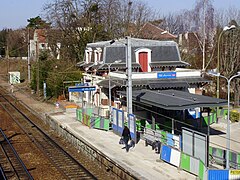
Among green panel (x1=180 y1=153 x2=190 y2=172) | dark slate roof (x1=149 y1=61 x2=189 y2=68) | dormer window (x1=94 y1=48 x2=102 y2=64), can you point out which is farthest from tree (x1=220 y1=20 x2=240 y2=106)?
green panel (x1=180 y1=153 x2=190 y2=172)

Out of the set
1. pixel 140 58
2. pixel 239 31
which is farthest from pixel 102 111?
pixel 239 31

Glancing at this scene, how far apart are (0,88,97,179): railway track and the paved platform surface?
Answer: 4.34 feet

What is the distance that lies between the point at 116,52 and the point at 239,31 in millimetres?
11907

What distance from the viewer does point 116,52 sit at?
114 ft

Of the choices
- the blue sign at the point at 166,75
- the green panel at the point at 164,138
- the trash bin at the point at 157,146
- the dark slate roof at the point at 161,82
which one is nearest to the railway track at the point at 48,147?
the trash bin at the point at 157,146

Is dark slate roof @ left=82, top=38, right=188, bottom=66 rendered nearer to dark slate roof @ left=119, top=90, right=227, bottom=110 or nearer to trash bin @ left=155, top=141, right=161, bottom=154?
dark slate roof @ left=119, top=90, right=227, bottom=110

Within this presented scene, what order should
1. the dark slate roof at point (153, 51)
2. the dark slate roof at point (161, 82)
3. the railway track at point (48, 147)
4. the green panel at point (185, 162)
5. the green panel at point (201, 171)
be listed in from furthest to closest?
the dark slate roof at point (153, 51), the dark slate roof at point (161, 82), the railway track at point (48, 147), the green panel at point (185, 162), the green panel at point (201, 171)

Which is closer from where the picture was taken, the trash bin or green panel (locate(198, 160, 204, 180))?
green panel (locate(198, 160, 204, 180))

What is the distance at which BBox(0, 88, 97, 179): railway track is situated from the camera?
18781mm

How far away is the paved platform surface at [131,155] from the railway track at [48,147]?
4.34ft

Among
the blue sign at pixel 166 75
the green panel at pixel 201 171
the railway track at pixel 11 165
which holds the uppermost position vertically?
the blue sign at pixel 166 75

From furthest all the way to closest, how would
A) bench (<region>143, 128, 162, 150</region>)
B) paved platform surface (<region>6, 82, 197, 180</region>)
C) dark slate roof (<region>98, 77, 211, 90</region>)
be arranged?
dark slate roof (<region>98, 77, 211, 90</region>)
bench (<region>143, 128, 162, 150</region>)
paved platform surface (<region>6, 82, 197, 180</region>)

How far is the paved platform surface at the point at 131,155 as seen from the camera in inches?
634

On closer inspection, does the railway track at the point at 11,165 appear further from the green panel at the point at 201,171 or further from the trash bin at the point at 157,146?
the green panel at the point at 201,171
